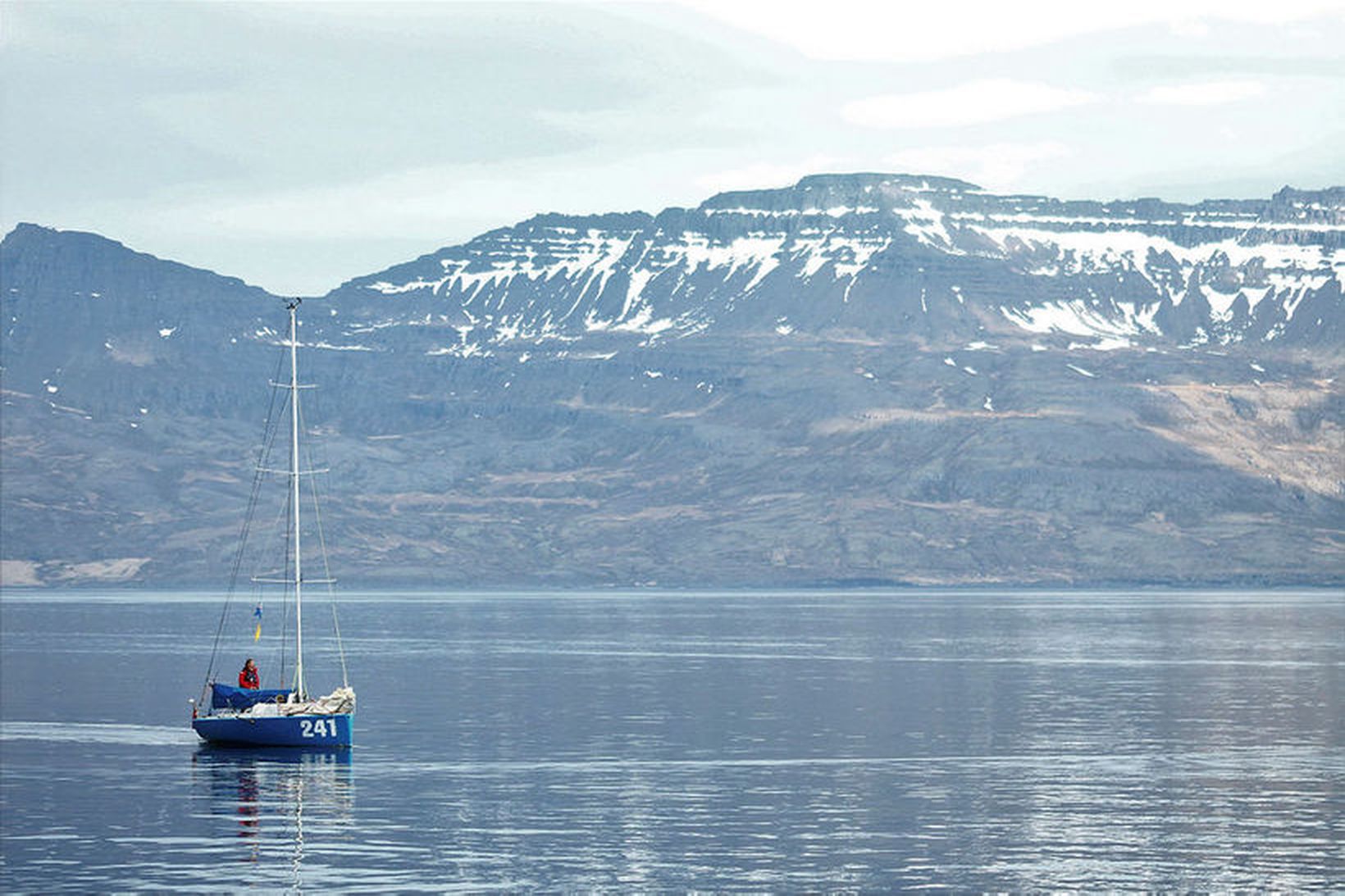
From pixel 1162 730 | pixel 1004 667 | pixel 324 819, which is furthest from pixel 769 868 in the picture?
pixel 1004 667

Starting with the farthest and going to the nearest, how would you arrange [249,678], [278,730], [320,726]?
[249,678], [278,730], [320,726]

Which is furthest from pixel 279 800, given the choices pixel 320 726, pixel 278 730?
pixel 278 730

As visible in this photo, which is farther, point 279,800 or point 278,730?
point 278,730

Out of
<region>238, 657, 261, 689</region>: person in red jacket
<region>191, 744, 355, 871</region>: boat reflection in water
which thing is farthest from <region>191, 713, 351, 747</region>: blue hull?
<region>238, 657, 261, 689</region>: person in red jacket

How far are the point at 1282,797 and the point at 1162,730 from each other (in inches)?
1160

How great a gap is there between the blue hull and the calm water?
0.89 m

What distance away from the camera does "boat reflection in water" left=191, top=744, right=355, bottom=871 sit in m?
68.4

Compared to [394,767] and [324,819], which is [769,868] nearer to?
→ [324,819]

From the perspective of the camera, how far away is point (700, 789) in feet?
281

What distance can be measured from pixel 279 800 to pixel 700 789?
53.1 ft

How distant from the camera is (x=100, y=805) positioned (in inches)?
3132

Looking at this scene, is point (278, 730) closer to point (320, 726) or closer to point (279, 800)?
point (320, 726)

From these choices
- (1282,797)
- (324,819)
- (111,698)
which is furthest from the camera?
(111,698)

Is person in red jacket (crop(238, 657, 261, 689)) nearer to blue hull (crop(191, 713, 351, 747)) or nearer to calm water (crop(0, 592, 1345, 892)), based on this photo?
blue hull (crop(191, 713, 351, 747))
